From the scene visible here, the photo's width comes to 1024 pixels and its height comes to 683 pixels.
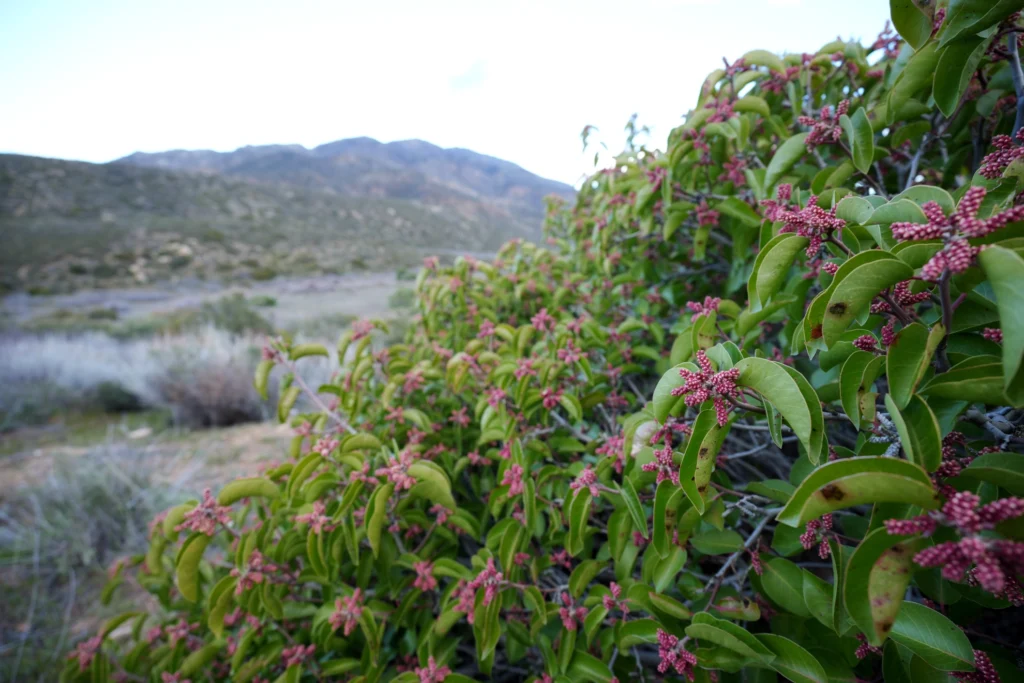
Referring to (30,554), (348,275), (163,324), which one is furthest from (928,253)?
(348,275)

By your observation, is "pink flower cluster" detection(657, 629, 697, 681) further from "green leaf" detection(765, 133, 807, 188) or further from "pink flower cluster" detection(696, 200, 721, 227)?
"pink flower cluster" detection(696, 200, 721, 227)

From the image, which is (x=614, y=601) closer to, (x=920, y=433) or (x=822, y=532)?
(x=822, y=532)

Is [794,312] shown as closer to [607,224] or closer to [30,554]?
[607,224]

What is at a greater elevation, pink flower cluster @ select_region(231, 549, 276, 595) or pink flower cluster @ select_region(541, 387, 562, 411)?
pink flower cluster @ select_region(541, 387, 562, 411)

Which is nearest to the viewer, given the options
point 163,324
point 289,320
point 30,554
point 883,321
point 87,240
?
point 883,321

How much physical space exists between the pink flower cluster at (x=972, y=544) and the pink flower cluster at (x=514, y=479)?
87cm

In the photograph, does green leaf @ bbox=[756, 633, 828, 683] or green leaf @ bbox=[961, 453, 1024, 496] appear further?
green leaf @ bbox=[756, 633, 828, 683]

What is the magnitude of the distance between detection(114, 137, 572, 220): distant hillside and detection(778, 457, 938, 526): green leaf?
178 ft

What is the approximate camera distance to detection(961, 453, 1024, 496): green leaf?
0.58 m

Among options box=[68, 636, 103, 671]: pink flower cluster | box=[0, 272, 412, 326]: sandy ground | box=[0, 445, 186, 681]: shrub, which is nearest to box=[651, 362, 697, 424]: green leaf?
box=[68, 636, 103, 671]: pink flower cluster

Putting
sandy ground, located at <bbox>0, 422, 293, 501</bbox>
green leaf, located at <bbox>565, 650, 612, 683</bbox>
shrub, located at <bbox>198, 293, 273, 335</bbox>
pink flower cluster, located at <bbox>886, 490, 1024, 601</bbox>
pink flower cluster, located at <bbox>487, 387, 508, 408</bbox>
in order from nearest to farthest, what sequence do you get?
pink flower cluster, located at <bbox>886, 490, 1024, 601</bbox> < green leaf, located at <bbox>565, 650, 612, 683</bbox> < pink flower cluster, located at <bbox>487, 387, 508, 408</bbox> < sandy ground, located at <bbox>0, 422, 293, 501</bbox> < shrub, located at <bbox>198, 293, 273, 335</bbox>

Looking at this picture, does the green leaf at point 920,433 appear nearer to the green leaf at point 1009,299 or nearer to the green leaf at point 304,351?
the green leaf at point 1009,299

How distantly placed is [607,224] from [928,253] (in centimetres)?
162

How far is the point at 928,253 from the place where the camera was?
0.62 metres
